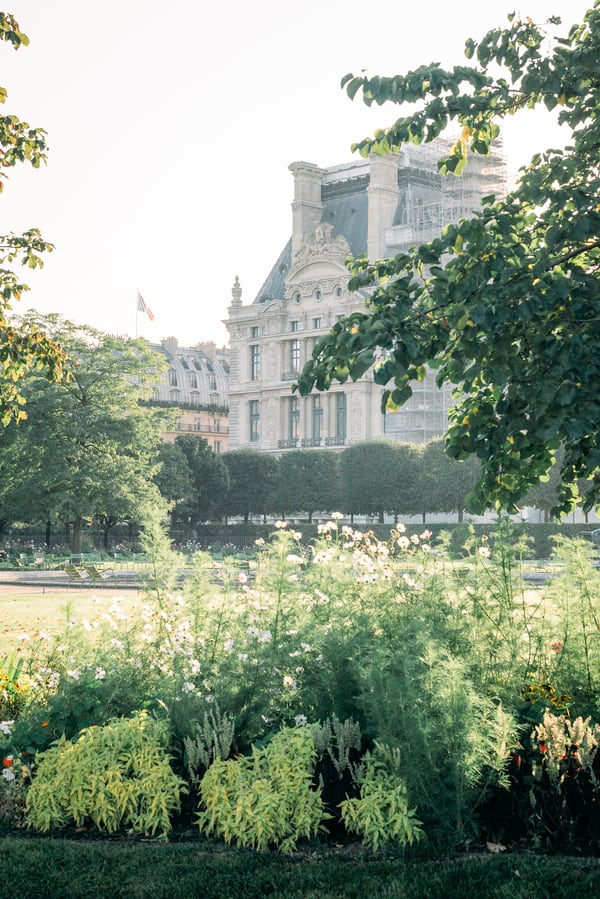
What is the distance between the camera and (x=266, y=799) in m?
7.34

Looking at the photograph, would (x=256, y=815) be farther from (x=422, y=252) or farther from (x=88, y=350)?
(x=88, y=350)

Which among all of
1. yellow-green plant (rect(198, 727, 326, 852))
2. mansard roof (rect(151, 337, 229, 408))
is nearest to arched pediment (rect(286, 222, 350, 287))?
mansard roof (rect(151, 337, 229, 408))

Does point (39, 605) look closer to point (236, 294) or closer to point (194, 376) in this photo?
point (236, 294)

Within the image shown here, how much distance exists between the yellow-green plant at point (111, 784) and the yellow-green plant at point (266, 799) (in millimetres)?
305

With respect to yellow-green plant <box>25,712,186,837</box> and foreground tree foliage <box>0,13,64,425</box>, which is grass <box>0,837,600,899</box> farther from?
foreground tree foliage <box>0,13,64,425</box>

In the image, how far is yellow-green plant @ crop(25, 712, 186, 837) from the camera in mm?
7641

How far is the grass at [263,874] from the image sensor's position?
6590 millimetres

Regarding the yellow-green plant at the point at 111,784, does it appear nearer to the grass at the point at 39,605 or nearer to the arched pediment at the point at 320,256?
the grass at the point at 39,605

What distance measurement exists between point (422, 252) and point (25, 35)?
598 centimetres

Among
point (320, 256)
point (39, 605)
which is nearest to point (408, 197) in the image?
point (320, 256)

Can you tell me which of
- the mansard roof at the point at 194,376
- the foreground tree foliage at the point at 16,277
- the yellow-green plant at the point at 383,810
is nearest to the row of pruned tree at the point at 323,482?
the mansard roof at the point at 194,376

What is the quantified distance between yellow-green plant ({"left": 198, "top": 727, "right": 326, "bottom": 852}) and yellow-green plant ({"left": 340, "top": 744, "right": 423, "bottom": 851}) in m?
0.25

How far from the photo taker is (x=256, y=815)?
735 cm

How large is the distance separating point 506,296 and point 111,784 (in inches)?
158
